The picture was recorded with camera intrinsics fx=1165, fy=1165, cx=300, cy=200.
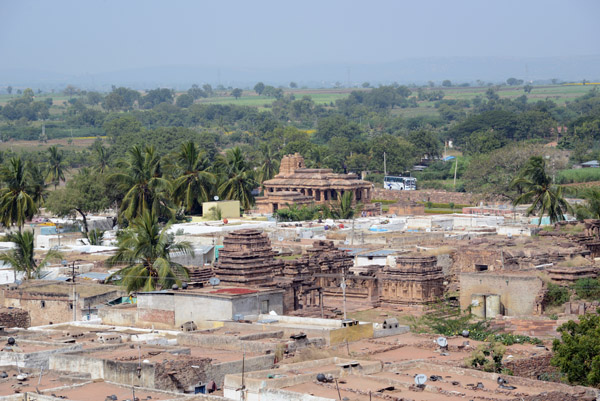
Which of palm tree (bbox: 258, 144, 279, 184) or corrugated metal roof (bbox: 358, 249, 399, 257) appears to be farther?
palm tree (bbox: 258, 144, 279, 184)

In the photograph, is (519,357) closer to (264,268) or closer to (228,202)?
(264,268)

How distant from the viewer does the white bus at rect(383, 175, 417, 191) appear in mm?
102250

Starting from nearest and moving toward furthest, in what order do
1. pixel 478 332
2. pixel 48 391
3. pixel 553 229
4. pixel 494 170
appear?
1. pixel 48 391
2. pixel 478 332
3. pixel 553 229
4. pixel 494 170

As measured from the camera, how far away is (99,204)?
222ft

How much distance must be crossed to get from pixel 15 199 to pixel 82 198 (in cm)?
475

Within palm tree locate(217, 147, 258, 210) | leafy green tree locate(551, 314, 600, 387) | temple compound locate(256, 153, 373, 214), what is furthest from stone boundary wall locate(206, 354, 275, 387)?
temple compound locate(256, 153, 373, 214)

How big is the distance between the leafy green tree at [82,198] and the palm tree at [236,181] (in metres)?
8.27

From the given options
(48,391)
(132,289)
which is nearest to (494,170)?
(132,289)

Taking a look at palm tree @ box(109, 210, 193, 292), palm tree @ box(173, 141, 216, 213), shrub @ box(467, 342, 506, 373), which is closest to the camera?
shrub @ box(467, 342, 506, 373)

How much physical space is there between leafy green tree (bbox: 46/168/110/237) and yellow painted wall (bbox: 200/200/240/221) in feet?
19.3

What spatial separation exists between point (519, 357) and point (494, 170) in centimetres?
6326

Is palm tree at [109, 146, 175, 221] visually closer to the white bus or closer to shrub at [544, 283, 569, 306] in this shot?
shrub at [544, 283, 569, 306]

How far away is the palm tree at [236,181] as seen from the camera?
2908 inches

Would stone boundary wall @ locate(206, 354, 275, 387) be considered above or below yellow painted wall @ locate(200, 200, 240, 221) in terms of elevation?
above
